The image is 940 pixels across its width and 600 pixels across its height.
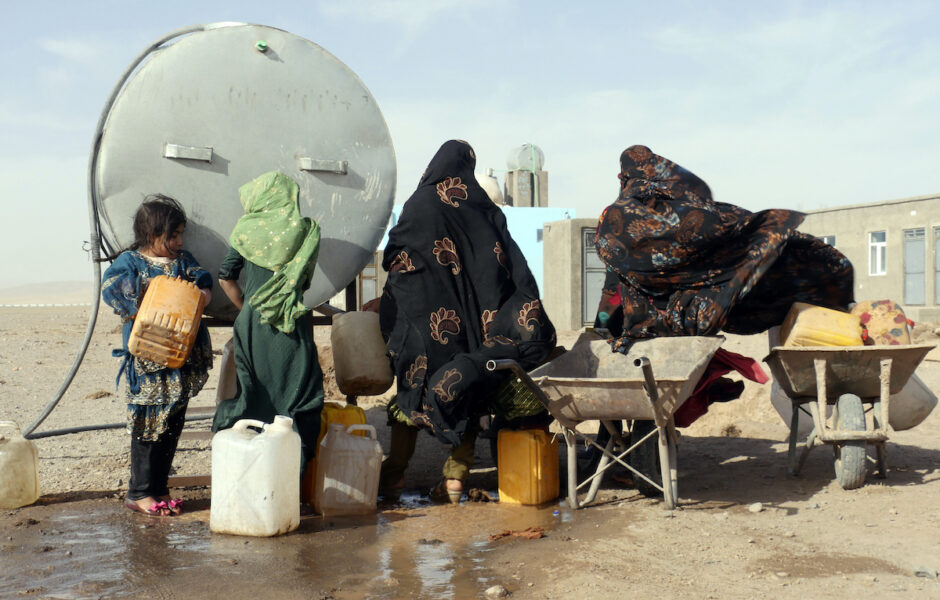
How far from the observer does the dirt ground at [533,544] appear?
3.44 meters

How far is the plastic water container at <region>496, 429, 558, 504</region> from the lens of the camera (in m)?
4.89

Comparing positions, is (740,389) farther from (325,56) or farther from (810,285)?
(325,56)

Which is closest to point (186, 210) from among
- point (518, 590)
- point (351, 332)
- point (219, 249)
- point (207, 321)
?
point (219, 249)

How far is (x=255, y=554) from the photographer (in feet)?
12.9

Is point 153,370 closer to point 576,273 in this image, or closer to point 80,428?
point 80,428

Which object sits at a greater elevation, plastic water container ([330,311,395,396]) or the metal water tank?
the metal water tank

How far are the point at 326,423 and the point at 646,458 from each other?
1.77 metres

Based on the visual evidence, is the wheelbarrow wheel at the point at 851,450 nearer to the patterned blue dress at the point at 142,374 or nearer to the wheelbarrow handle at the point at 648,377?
the wheelbarrow handle at the point at 648,377

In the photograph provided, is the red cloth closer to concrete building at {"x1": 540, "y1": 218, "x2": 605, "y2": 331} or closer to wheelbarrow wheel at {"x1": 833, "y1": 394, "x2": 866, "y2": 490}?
wheelbarrow wheel at {"x1": 833, "y1": 394, "x2": 866, "y2": 490}

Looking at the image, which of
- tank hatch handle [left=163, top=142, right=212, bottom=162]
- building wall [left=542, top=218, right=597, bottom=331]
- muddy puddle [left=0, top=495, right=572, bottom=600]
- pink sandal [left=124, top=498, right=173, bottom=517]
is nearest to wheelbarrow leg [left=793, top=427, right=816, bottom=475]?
muddy puddle [left=0, top=495, right=572, bottom=600]

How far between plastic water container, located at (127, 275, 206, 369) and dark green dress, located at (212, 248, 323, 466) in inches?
10.0

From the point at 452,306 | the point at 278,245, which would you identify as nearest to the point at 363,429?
the point at 452,306

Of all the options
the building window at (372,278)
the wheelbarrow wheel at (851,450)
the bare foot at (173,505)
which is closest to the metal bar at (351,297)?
the bare foot at (173,505)

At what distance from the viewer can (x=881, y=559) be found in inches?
146
